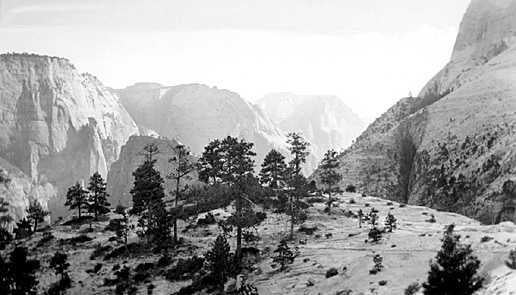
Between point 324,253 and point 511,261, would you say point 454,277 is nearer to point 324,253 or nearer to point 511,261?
point 511,261

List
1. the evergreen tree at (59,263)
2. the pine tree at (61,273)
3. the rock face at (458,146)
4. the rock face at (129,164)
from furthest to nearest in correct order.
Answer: the rock face at (129,164)
the rock face at (458,146)
the evergreen tree at (59,263)
the pine tree at (61,273)

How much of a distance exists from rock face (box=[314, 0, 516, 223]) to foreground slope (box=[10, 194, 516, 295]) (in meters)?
19.3

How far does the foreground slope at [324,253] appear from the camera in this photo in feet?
82.7

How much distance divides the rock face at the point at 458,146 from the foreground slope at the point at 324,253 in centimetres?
1927

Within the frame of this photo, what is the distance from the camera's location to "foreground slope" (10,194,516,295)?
2522 centimetres

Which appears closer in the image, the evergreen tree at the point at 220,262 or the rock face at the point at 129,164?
the evergreen tree at the point at 220,262

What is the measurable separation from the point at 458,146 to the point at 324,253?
62142 mm

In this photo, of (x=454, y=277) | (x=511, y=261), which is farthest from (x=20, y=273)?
(x=511, y=261)

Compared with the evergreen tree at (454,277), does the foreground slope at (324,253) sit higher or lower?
lower

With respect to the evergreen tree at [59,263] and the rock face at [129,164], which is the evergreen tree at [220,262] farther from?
the rock face at [129,164]

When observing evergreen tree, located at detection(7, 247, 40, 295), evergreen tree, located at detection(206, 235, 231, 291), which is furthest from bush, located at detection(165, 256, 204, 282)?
evergreen tree, located at detection(7, 247, 40, 295)

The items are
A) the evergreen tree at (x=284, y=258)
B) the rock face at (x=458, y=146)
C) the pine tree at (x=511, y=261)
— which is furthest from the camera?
the rock face at (x=458, y=146)

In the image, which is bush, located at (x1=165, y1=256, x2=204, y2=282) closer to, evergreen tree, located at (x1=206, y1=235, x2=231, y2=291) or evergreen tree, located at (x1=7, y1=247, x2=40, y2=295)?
evergreen tree, located at (x1=206, y1=235, x2=231, y2=291)

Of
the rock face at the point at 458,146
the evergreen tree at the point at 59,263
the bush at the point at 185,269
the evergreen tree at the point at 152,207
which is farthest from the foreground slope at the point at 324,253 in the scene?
the rock face at the point at 458,146
